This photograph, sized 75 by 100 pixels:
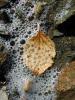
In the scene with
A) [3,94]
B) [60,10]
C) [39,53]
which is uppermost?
[60,10]

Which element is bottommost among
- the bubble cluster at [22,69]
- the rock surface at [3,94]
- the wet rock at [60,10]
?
the rock surface at [3,94]

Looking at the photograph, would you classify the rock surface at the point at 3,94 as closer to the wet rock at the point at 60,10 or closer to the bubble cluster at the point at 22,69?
the bubble cluster at the point at 22,69

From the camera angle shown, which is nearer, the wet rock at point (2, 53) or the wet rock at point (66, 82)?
the wet rock at point (66, 82)

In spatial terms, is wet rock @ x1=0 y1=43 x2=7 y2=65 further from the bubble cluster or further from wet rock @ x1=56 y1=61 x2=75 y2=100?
wet rock @ x1=56 y1=61 x2=75 y2=100

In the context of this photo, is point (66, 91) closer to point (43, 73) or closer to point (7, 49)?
point (43, 73)

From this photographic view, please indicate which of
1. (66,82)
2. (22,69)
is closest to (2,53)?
(22,69)

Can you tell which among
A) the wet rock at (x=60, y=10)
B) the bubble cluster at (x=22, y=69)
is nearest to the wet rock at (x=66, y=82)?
the bubble cluster at (x=22, y=69)

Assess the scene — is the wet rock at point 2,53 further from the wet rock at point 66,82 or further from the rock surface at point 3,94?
the wet rock at point 66,82

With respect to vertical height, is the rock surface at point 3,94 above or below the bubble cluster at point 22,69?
below

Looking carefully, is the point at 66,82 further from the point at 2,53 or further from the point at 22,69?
the point at 2,53
